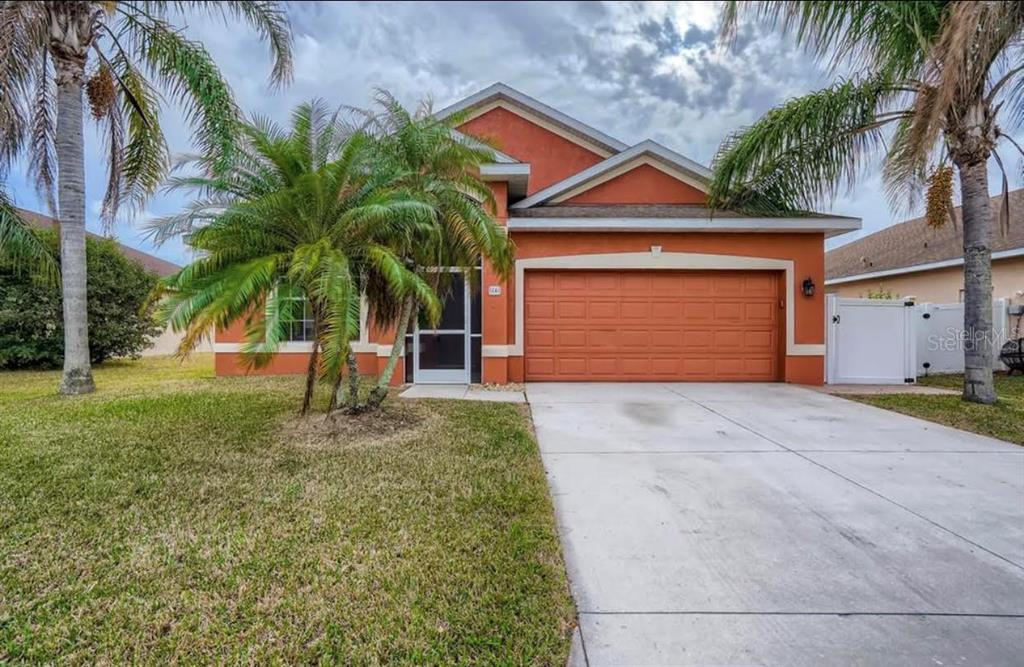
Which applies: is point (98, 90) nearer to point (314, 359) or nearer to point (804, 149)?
point (314, 359)

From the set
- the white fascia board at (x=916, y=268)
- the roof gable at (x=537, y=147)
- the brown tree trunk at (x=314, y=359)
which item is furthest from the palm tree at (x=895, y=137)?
the white fascia board at (x=916, y=268)

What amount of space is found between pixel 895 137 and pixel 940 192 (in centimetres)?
160

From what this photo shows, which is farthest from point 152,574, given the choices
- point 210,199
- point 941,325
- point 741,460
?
point 941,325

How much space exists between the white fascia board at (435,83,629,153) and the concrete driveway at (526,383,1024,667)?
35.5 feet

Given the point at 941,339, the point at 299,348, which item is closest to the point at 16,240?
the point at 299,348

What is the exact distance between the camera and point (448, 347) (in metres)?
10.5

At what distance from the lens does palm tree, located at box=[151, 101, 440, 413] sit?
507 cm

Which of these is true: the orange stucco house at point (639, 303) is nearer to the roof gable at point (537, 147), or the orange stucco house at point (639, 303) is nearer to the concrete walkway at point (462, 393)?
the concrete walkway at point (462, 393)

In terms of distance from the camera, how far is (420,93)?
22.7 feet

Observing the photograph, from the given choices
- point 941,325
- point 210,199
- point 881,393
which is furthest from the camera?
point 941,325

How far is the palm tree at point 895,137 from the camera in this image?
23.1 feet

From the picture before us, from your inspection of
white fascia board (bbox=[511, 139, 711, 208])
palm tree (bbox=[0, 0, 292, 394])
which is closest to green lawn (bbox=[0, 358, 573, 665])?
palm tree (bbox=[0, 0, 292, 394])

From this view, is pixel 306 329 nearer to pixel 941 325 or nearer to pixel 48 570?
pixel 48 570

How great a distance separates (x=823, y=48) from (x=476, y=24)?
11.6 feet
